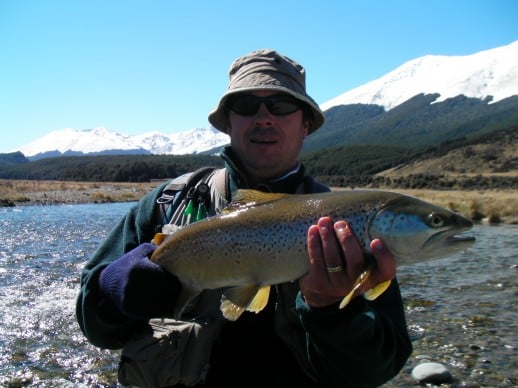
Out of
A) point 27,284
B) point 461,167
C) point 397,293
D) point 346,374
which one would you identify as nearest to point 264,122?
point 397,293

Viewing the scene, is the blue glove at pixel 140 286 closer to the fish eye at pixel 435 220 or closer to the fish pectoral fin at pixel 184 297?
the fish pectoral fin at pixel 184 297

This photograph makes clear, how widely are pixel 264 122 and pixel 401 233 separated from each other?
1298 mm

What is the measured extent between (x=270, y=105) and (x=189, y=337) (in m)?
1.79

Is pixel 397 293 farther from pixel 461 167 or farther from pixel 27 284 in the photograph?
pixel 461 167

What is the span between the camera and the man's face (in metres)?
3.59

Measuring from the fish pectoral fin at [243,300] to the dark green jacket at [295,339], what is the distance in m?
0.24

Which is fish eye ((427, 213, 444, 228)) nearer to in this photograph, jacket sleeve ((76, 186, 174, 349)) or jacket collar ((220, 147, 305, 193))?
jacket collar ((220, 147, 305, 193))

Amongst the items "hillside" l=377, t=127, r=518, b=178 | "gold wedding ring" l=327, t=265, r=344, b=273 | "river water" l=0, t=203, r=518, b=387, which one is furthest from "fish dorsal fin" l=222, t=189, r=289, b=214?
"hillside" l=377, t=127, r=518, b=178

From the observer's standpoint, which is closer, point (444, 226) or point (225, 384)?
point (444, 226)

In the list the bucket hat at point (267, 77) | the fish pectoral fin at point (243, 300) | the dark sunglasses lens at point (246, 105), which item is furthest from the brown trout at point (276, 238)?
the bucket hat at point (267, 77)

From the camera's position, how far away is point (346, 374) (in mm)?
2979

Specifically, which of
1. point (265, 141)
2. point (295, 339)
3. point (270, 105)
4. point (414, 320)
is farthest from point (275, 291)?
point (414, 320)

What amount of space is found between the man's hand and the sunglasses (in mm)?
1161

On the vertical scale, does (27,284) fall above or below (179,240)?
below
